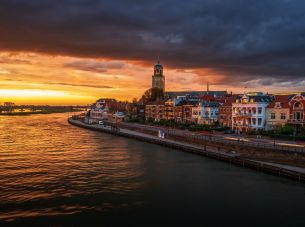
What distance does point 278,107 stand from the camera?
7444cm

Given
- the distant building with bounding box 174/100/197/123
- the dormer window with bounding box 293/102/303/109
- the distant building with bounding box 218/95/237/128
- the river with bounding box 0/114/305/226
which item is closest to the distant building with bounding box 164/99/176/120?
the distant building with bounding box 174/100/197/123

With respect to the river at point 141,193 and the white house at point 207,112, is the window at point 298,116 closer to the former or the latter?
the river at point 141,193

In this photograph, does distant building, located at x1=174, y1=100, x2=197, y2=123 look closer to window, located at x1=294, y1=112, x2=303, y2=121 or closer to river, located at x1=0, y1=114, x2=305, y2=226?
window, located at x1=294, y1=112, x2=303, y2=121

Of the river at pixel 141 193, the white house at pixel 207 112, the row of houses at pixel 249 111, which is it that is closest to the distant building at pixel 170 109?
the row of houses at pixel 249 111

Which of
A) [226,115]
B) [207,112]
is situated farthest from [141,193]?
[207,112]

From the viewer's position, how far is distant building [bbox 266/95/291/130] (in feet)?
240

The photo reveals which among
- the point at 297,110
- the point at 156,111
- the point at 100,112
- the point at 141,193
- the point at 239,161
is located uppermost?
the point at 297,110

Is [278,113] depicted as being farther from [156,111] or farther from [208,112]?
[156,111]

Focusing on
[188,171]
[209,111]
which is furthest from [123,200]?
[209,111]

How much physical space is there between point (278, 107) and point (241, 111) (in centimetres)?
981

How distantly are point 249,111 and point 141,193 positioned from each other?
50960 mm

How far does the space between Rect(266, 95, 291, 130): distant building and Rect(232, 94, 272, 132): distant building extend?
3.95ft

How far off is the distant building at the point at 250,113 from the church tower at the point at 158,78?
304 feet

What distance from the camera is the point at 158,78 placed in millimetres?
176000
